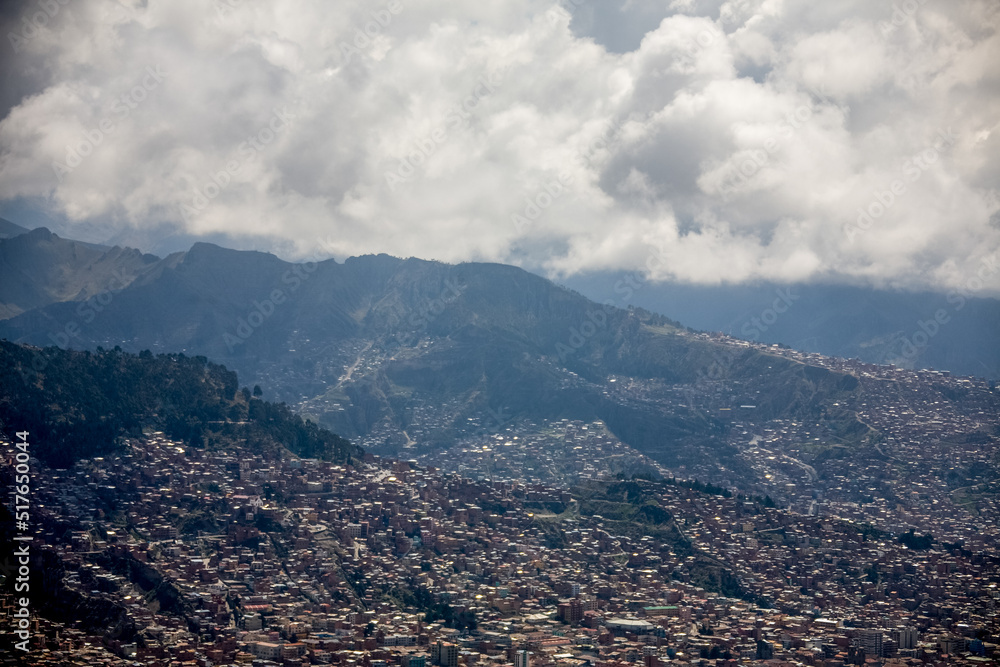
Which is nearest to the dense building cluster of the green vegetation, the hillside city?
the hillside city

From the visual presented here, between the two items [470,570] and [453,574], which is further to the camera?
[470,570]

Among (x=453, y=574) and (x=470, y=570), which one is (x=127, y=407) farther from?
(x=470, y=570)

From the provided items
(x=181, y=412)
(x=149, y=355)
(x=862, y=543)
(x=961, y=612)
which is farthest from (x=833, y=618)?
(x=149, y=355)

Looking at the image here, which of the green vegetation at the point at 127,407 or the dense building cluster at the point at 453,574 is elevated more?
the green vegetation at the point at 127,407

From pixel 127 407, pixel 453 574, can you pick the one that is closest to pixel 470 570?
pixel 453 574

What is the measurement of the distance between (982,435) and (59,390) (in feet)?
402

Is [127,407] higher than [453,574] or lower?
higher

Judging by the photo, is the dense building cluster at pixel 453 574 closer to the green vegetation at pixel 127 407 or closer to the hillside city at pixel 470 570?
the hillside city at pixel 470 570

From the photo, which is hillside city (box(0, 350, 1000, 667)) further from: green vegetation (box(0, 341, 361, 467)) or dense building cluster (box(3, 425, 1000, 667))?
green vegetation (box(0, 341, 361, 467))

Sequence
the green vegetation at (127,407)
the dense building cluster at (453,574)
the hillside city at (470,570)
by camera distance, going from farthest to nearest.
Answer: the green vegetation at (127,407) < the hillside city at (470,570) < the dense building cluster at (453,574)

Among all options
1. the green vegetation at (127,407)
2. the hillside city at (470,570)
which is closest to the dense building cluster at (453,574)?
the hillside city at (470,570)

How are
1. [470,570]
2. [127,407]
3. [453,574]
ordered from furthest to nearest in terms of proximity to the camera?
[127,407] < [470,570] < [453,574]

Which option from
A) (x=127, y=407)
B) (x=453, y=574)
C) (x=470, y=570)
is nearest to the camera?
(x=453, y=574)

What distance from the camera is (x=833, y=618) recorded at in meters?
108
